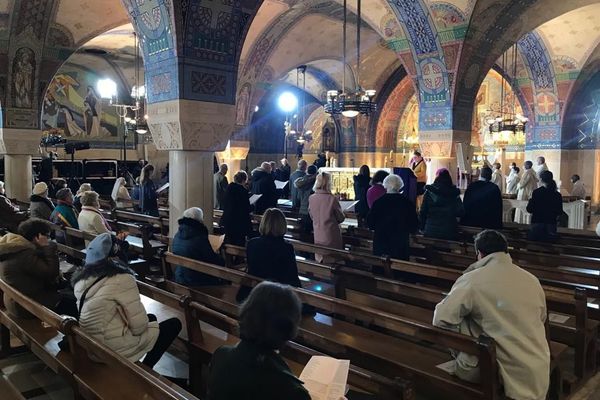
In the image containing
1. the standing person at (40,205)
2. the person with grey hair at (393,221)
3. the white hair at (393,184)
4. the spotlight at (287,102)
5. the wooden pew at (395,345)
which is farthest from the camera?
the spotlight at (287,102)

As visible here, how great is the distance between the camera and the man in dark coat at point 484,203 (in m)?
6.60

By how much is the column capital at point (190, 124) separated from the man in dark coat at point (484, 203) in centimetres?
350

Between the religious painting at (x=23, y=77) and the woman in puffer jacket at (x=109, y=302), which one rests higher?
the religious painting at (x=23, y=77)

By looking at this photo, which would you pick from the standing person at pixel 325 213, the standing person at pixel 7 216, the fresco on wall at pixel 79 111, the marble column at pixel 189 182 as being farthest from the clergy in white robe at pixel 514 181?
the fresco on wall at pixel 79 111

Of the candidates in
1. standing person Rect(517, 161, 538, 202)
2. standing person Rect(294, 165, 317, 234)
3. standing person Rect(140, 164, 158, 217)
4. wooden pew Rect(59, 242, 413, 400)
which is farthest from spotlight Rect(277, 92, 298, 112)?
wooden pew Rect(59, 242, 413, 400)

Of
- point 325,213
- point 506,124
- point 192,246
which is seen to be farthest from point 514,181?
point 192,246

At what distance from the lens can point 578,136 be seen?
1872 cm

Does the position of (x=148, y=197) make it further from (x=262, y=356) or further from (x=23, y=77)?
(x=262, y=356)

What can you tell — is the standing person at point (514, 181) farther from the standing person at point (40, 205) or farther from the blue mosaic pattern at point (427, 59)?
the standing person at point (40, 205)

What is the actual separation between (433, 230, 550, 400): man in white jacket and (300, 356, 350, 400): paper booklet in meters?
Answer: 1.04

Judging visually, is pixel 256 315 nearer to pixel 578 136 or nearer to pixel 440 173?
pixel 440 173

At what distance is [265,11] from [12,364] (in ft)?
40.8

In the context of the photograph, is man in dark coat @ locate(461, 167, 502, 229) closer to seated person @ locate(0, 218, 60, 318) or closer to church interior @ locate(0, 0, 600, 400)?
church interior @ locate(0, 0, 600, 400)

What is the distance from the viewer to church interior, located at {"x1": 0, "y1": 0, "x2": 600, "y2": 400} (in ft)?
9.65
